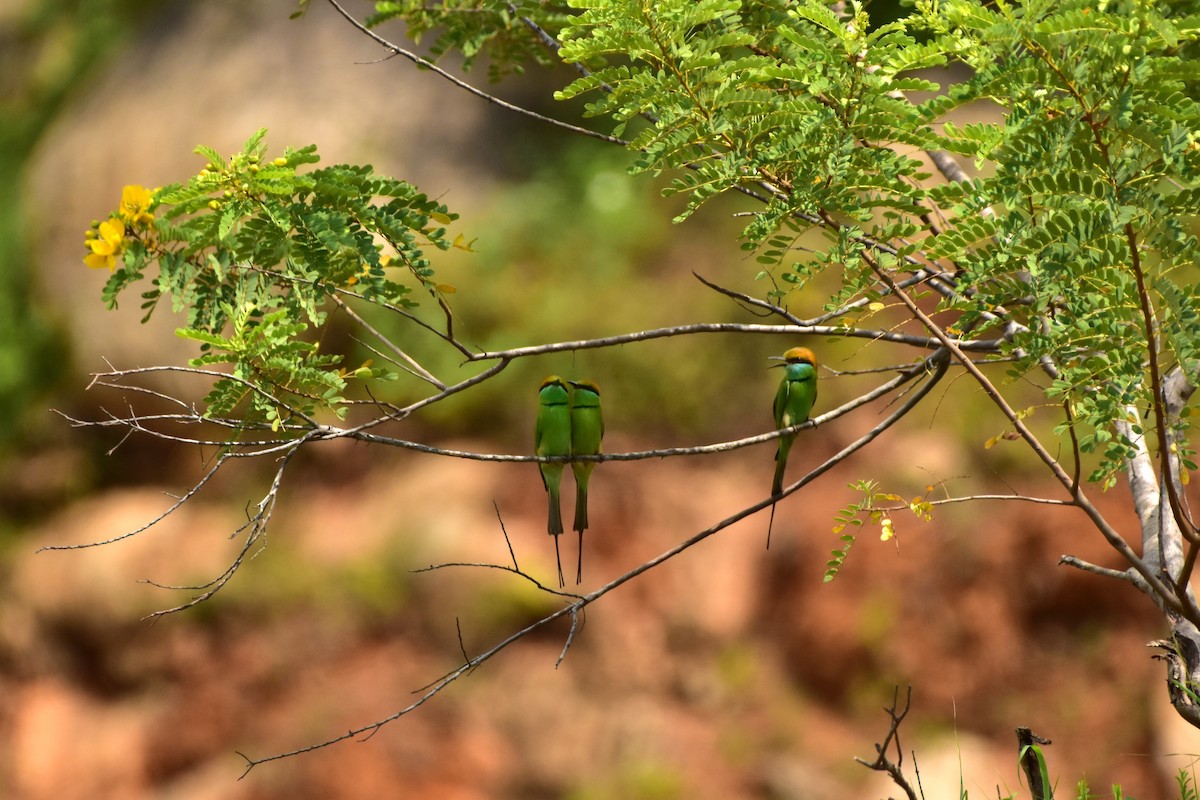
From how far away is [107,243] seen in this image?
280 cm

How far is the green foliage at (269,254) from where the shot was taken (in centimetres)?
270

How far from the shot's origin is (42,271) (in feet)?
26.7

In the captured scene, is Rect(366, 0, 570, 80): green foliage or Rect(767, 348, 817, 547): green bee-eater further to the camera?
Rect(366, 0, 570, 80): green foliage

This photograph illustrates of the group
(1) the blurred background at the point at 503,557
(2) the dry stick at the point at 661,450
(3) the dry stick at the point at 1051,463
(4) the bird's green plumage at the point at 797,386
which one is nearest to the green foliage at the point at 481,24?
(4) the bird's green plumage at the point at 797,386

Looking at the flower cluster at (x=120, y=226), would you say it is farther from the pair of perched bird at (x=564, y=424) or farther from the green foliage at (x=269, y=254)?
the pair of perched bird at (x=564, y=424)

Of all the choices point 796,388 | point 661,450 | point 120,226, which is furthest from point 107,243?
point 796,388

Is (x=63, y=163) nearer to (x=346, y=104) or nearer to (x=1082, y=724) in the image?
(x=346, y=104)

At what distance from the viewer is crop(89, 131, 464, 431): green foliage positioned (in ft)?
8.84

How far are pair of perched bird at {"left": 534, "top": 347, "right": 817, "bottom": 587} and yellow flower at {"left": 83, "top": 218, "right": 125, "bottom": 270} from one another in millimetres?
1179

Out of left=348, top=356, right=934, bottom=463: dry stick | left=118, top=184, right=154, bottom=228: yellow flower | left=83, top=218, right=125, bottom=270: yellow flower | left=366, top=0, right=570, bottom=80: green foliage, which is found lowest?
left=348, top=356, right=934, bottom=463: dry stick

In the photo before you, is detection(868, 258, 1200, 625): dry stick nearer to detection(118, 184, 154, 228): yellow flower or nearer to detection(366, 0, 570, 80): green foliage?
detection(366, 0, 570, 80): green foliage

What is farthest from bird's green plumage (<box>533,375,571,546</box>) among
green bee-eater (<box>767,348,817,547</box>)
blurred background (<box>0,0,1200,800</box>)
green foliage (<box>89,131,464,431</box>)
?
blurred background (<box>0,0,1200,800</box>)

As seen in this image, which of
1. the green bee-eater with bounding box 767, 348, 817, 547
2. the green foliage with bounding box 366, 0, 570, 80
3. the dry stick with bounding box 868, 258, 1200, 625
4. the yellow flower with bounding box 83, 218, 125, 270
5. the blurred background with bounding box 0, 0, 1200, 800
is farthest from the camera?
the blurred background with bounding box 0, 0, 1200, 800

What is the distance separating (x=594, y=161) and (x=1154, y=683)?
467 cm
